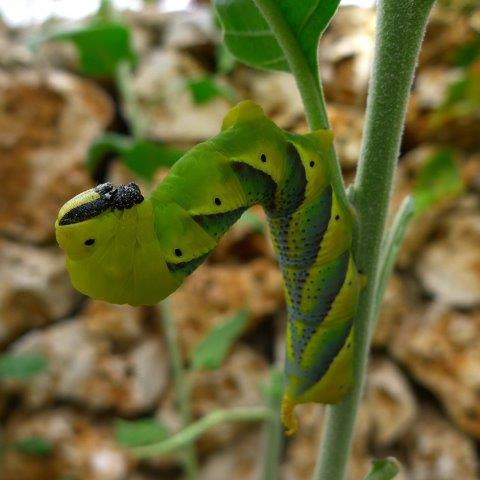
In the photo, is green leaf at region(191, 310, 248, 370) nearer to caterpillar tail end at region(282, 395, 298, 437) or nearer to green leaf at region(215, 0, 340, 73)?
caterpillar tail end at region(282, 395, 298, 437)

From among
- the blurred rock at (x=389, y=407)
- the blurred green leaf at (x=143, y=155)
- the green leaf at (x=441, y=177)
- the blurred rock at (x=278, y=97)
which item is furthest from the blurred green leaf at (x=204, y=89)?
the blurred rock at (x=389, y=407)

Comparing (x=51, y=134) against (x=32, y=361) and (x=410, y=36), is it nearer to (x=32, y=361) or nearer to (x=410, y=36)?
(x=32, y=361)

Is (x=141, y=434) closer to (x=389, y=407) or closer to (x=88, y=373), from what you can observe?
(x=88, y=373)

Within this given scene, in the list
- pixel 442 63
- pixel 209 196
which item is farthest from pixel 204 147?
pixel 442 63

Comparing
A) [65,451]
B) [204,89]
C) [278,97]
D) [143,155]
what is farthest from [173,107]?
[65,451]

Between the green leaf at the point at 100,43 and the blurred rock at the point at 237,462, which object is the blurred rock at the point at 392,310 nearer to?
the blurred rock at the point at 237,462

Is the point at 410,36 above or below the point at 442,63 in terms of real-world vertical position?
below

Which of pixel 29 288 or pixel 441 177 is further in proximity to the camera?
pixel 29 288
